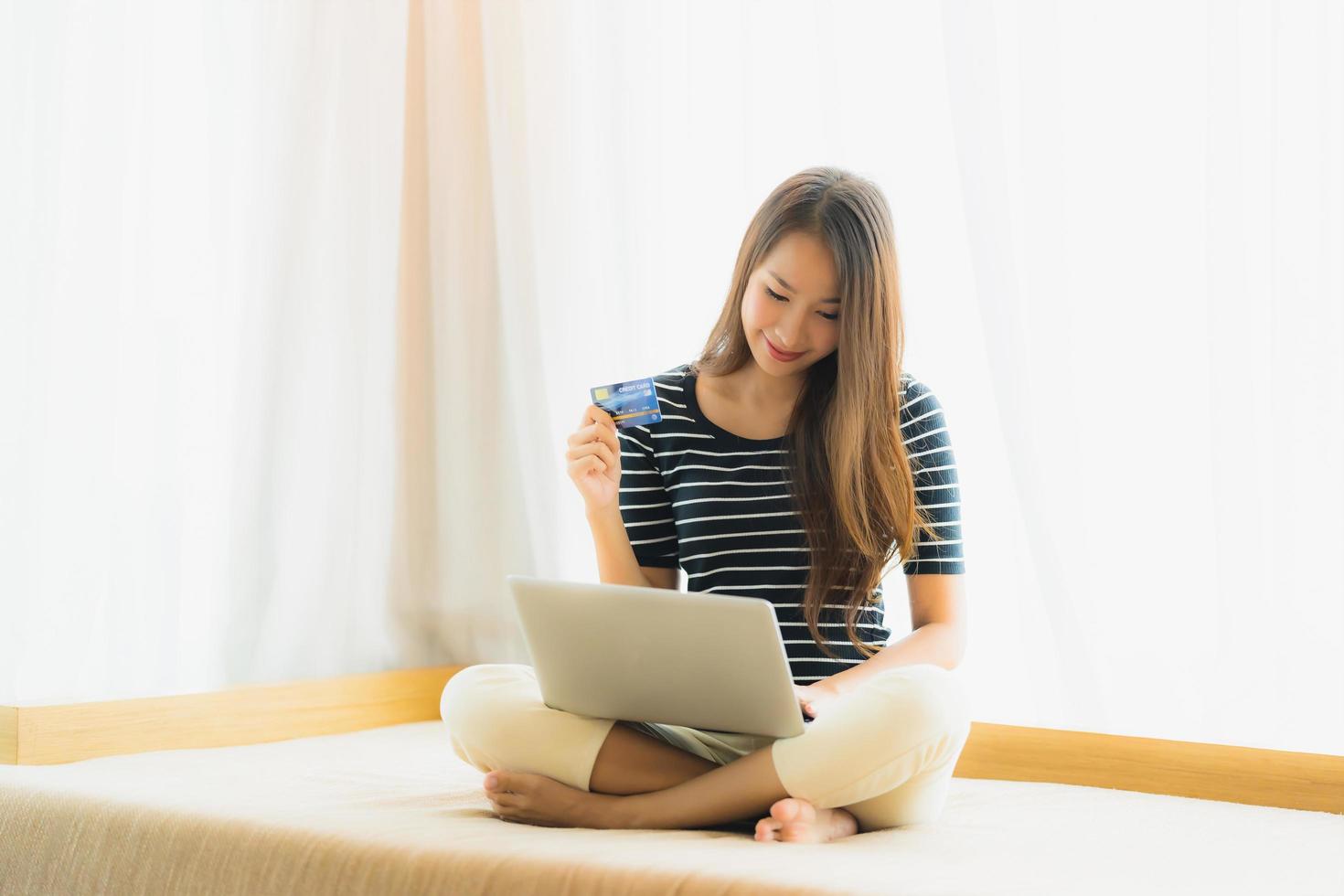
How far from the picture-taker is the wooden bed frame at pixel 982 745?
1.59 meters

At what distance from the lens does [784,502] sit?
1614 mm

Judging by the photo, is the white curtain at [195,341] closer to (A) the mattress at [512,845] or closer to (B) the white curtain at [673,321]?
(B) the white curtain at [673,321]

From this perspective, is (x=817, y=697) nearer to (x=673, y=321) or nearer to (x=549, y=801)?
(x=549, y=801)

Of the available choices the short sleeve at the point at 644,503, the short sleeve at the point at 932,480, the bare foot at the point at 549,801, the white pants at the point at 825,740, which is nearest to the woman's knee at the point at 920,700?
the white pants at the point at 825,740

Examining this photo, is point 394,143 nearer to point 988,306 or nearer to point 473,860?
point 988,306

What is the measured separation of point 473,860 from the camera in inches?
43.9

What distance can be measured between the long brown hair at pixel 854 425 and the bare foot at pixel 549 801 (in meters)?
0.40

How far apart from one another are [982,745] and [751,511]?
20.5 inches

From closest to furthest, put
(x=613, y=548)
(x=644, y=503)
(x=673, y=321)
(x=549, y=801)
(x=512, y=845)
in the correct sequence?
(x=512, y=845)
(x=549, y=801)
(x=613, y=548)
(x=644, y=503)
(x=673, y=321)

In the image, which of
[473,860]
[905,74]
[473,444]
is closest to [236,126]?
[473,444]

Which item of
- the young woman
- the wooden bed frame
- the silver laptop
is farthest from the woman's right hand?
the wooden bed frame

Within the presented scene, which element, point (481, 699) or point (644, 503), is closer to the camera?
point (481, 699)

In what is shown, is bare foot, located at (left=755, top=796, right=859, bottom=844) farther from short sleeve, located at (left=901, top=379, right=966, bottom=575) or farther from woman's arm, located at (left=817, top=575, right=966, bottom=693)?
short sleeve, located at (left=901, top=379, right=966, bottom=575)

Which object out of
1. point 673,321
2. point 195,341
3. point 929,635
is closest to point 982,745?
point 929,635
